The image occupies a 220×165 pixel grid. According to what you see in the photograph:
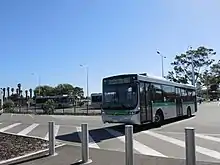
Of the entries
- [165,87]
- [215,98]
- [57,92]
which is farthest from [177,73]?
[165,87]

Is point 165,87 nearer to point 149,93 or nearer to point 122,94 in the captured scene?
point 149,93

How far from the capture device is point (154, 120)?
1869 cm

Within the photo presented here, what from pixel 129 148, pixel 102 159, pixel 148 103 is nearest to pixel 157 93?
pixel 148 103

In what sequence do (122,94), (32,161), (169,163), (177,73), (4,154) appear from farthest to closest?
1. (177,73)
2. (122,94)
3. (4,154)
4. (32,161)
5. (169,163)

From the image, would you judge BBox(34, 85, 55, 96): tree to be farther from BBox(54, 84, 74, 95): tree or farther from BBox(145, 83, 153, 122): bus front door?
BBox(145, 83, 153, 122): bus front door

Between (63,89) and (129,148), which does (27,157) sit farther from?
(63,89)

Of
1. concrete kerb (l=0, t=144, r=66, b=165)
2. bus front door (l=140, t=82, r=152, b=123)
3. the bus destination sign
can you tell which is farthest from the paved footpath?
the bus destination sign

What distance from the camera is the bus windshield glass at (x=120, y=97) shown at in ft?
55.6

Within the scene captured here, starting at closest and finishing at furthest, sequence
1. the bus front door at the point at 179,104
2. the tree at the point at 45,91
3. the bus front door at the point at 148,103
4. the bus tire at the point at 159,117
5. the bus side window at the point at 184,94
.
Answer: the bus front door at the point at 148,103 < the bus tire at the point at 159,117 < the bus front door at the point at 179,104 < the bus side window at the point at 184,94 < the tree at the point at 45,91

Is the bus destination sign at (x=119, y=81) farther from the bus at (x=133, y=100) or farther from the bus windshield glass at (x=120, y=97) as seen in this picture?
the bus windshield glass at (x=120, y=97)

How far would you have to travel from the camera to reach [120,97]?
56.8ft

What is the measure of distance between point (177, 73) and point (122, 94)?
62.5 meters

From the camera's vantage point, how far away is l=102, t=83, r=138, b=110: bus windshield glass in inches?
667

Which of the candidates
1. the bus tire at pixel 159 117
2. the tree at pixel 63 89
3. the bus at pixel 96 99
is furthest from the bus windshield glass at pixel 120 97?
the tree at pixel 63 89
